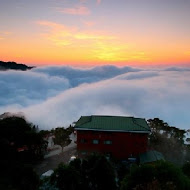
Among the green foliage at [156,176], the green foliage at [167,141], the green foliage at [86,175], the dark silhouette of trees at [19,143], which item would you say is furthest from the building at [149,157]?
the dark silhouette of trees at [19,143]

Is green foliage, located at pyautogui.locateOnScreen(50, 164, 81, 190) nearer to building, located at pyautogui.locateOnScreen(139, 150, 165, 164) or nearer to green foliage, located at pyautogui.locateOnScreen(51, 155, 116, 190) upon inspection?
green foliage, located at pyautogui.locateOnScreen(51, 155, 116, 190)

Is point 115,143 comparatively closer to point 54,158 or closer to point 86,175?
point 54,158

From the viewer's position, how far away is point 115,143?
140 ft

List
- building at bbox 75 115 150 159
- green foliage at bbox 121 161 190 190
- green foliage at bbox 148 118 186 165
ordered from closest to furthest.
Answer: green foliage at bbox 121 161 190 190 → building at bbox 75 115 150 159 → green foliage at bbox 148 118 186 165

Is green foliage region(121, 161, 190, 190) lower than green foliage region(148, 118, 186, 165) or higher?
higher

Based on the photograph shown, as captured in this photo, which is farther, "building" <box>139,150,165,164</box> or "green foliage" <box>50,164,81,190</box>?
"building" <box>139,150,165,164</box>

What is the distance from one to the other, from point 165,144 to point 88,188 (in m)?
27.4

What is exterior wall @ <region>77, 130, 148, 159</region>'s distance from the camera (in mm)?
41931

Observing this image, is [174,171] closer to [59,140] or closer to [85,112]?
[59,140]

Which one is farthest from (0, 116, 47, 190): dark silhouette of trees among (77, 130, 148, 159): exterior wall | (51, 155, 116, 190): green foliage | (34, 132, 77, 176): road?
(51, 155, 116, 190): green foliage

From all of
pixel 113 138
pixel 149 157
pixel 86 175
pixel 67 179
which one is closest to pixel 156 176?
pixel 86 175

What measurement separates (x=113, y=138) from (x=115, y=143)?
95cm

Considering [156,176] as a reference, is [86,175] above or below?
below

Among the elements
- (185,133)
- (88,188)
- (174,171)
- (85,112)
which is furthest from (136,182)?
(85,112)
